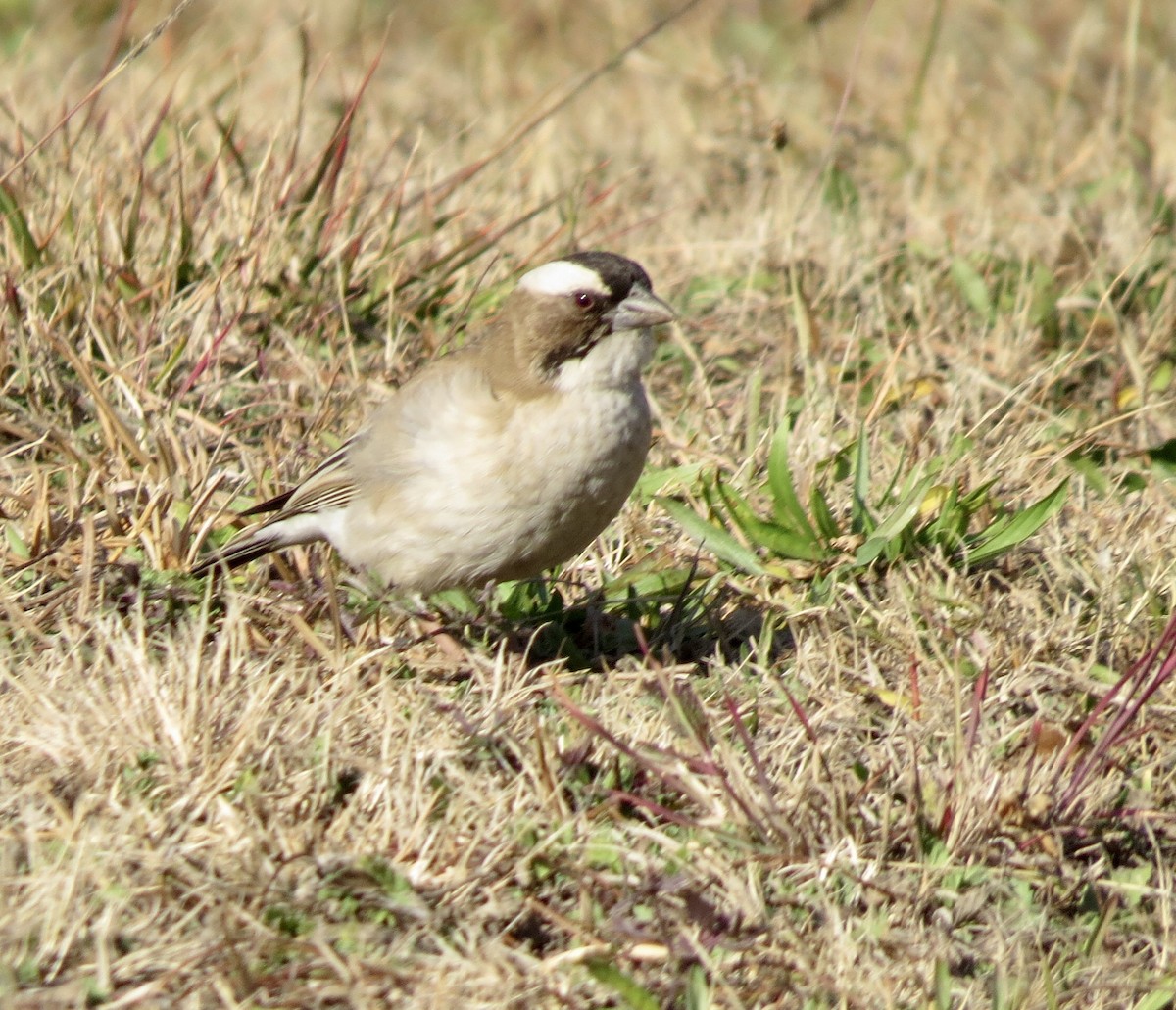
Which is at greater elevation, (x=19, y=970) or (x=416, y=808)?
(x=19, y=970)

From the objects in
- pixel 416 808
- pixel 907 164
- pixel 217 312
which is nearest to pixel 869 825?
pixel 416 808

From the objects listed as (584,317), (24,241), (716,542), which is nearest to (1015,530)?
(716,542)

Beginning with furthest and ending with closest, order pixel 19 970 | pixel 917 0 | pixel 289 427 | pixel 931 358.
→ 1. pixel 917 0
2. pixel 931 358
3. pixel 289 427
4. pixel 19 970

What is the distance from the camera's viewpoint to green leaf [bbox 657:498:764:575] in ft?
15.7

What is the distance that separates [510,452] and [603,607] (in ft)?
1.97

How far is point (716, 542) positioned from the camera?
4809mm

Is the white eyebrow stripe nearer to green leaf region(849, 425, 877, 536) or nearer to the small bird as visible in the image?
the small bird

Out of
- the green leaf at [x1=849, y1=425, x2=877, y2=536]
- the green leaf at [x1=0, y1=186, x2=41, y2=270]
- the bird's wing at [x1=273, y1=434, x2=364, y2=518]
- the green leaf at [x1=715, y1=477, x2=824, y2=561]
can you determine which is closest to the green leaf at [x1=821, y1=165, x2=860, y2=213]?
the green leaf at [x1=849, y1=425, x2=877, y2=536]

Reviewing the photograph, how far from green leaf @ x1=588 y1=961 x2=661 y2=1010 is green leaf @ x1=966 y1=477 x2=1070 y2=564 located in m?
1.86

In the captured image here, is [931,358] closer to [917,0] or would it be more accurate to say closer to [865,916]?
[865,916]

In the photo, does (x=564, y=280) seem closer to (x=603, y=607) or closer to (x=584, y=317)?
(x=584, y=317)

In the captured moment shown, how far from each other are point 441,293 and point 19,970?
3.24 metres

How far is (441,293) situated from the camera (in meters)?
5.94

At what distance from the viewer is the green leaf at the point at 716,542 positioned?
4.79 meters
